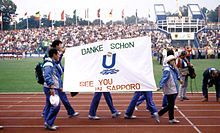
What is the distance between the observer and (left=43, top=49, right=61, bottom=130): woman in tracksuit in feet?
24.1

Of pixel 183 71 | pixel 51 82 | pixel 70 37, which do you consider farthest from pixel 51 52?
pixel 70 37

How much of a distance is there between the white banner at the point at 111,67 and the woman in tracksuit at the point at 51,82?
17.3 inches

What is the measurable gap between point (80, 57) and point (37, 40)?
49.9 m

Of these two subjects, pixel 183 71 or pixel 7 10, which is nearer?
pixel 183 71

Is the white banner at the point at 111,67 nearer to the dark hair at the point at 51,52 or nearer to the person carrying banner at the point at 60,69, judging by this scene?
the person carrying banner at the point at 60,69

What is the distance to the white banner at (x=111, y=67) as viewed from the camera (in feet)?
26.2

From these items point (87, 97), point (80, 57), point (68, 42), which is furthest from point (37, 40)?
point (80, 57)

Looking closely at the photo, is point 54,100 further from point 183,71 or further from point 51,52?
point 183,71

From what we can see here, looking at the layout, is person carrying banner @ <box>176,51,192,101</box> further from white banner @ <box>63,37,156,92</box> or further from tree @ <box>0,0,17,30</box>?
tree @ <box>0,0,17,30</box>

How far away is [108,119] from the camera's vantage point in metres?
8.66

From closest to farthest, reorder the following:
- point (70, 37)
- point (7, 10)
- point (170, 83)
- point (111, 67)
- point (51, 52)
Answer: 1. point (51, 52)
2. point (170, 83)
3. point (111, 67)
4. point (70, 37)
5. point (7, 10)

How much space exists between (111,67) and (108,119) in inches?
51.9

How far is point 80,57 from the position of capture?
8336 mm

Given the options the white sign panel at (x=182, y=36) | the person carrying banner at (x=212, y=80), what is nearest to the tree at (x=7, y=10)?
the white sign panel at (x=182, y=36)
